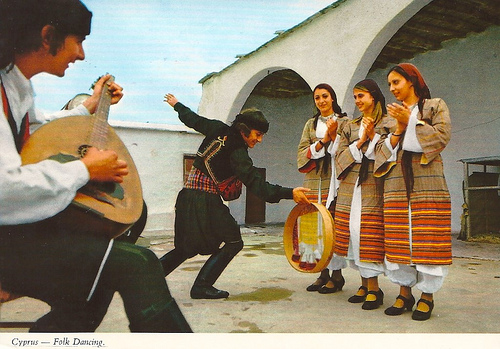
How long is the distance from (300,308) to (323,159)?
3.48 feet

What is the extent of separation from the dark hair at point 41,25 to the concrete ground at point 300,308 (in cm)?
102

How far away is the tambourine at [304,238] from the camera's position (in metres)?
2.46

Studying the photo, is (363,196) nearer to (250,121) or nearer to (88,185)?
(250,121)

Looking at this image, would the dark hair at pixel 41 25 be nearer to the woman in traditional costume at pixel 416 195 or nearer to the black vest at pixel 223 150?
the black vest at pixel 223 150

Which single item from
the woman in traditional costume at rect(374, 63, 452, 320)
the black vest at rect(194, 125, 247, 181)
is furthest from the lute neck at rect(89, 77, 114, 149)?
the woman in traditional costume at rect(374, 63, 452, 320)

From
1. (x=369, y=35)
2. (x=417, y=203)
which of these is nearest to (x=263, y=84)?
(x=369, y=35)

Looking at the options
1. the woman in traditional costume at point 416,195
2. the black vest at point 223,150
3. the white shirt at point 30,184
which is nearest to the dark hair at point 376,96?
the woman in traditional costume at point 416,195

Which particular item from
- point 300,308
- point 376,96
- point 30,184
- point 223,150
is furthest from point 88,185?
point 376,96

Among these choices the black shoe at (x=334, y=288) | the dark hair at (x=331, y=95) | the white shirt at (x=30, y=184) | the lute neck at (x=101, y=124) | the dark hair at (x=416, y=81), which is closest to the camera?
the white shirt at (x=30, y=184)

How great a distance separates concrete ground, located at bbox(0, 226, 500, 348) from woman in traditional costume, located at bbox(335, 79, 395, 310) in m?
0.20

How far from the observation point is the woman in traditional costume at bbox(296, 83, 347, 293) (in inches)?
111

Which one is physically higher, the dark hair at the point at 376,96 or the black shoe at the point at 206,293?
the dark hair at the point at 376,96

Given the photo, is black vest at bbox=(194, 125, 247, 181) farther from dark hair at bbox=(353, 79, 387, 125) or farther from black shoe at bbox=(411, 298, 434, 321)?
black shoe at bbox=(411, 298, 434, 321)

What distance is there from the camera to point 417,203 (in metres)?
2.23
